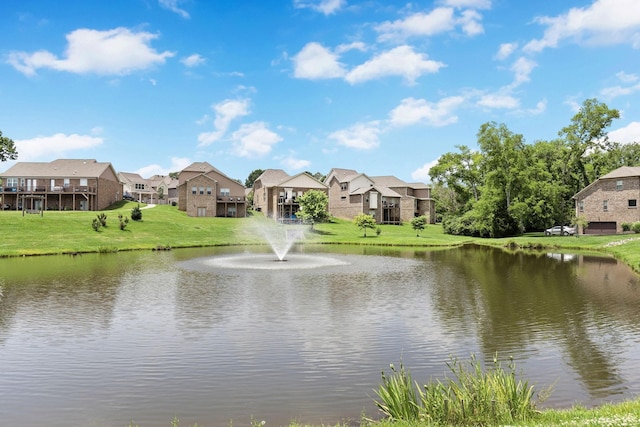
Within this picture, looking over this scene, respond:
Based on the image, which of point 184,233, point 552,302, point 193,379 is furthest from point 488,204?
point 193,379

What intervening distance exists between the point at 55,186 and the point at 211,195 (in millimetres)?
27592

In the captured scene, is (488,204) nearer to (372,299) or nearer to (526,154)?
(526,154)

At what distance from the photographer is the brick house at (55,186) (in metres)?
83.2

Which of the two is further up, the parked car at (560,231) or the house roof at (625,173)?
the house roof at (625,173)

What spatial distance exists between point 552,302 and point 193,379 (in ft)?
61.0

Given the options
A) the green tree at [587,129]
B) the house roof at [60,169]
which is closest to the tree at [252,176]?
the house roof at [60,169]

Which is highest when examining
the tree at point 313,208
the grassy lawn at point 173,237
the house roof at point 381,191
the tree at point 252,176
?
the tree at point 252,176

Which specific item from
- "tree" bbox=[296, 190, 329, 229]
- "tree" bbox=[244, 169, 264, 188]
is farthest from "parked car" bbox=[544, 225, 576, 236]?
"tree" bbox=[244, 169, 264, 188]

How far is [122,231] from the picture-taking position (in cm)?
6184

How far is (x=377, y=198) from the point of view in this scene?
96.3 metres

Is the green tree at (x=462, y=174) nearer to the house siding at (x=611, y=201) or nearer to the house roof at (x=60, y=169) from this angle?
A: the house siding at (x=611, y=201)

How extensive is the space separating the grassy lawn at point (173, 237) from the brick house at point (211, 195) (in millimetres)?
7341

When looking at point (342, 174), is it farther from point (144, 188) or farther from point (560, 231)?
point (144, 188)

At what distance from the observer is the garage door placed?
230 feet
